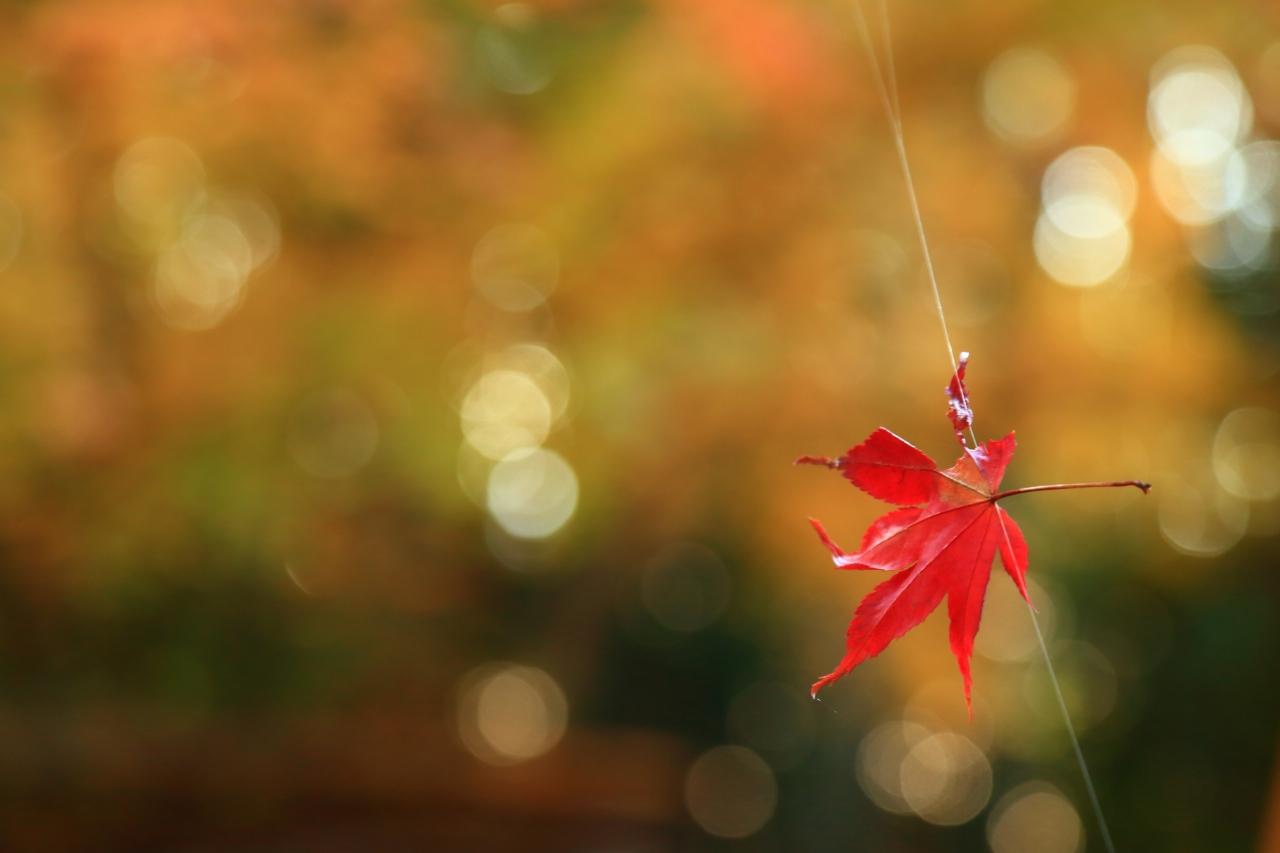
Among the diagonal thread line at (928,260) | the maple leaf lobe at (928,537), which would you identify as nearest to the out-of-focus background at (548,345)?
the diagonal thread line at (928,260)

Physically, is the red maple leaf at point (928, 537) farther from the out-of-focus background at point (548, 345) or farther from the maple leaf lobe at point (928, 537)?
the out-of-focus background at point (548, 345)

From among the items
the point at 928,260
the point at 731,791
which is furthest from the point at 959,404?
the point at 731,791

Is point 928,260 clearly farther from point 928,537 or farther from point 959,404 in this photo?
point 928,537

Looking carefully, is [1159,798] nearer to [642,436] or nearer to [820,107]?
[642,436]

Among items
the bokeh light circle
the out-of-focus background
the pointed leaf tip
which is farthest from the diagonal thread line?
the bokeh light circle

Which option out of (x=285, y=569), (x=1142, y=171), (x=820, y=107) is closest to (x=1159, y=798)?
(x=1142, y=171)

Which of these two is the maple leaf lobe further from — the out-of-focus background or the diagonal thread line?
the out-of-focus background

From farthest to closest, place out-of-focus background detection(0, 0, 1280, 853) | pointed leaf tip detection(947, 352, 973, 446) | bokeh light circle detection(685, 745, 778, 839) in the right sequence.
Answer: bokeh light circle detection(685, 745, 778, 839) < out-of-focus background detection(0, 0, 1280, 853) < pointed leaf tip detection(947, 352, 973, 446)
